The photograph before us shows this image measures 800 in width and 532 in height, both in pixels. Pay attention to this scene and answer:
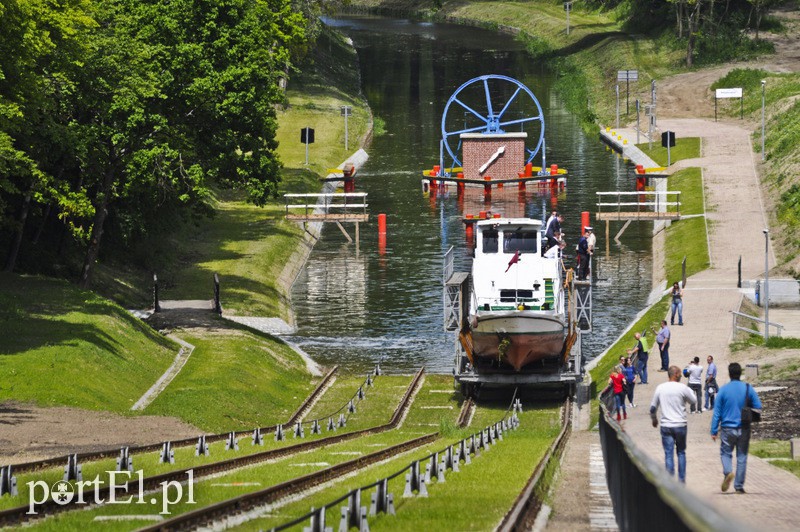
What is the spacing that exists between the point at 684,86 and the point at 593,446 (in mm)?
97566

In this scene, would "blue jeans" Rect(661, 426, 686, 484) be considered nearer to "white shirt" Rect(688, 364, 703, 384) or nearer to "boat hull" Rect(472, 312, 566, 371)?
"white shirt" Rect(688, 364, 703, 384)

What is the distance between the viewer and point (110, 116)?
54.0 m

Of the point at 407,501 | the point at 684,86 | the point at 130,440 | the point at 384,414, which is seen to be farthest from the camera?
the point at 684,86

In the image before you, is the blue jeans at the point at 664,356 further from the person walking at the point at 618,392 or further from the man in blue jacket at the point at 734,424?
the man in blue jacket at the point at 734,424

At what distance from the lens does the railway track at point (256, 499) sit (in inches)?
736

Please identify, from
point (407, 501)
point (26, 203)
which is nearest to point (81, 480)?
point (407, 501)

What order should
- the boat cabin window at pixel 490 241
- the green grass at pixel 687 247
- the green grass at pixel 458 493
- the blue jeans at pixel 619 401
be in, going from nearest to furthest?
the green grass at pixel 458 493 < the blue jeans at pixel 619 401 < the boat cabin window at pixel 490 241 < the green grass at pixel 687 247

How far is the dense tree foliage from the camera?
48.2m

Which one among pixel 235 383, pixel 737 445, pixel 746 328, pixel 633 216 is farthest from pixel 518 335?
pixel 633 216

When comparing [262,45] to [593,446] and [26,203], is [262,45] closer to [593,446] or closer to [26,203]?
[26,203]

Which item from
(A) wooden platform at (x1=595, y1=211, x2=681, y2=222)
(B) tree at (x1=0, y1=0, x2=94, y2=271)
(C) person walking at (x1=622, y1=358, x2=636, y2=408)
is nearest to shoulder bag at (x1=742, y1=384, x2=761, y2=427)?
(C) person walking at (x1=622, y1=358, x2=636, y2=408)

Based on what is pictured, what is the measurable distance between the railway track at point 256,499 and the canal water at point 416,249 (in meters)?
25.9

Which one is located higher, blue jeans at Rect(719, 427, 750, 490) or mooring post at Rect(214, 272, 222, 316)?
mooring post at Rect(214, 272, 222, 316)

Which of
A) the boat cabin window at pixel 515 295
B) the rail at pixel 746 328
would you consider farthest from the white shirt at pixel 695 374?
the rail at pixel 746 328
